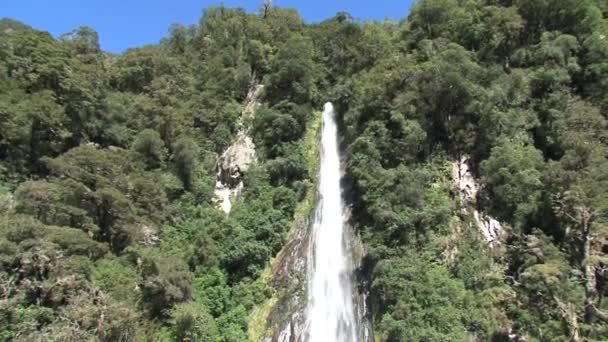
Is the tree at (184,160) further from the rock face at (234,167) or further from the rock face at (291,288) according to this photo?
the rock face at (291,288)

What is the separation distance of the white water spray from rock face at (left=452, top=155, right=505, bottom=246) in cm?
599

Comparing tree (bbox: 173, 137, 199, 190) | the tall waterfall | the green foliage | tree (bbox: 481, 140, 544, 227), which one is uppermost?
tree (bbox: 173, 137, 199, 190)

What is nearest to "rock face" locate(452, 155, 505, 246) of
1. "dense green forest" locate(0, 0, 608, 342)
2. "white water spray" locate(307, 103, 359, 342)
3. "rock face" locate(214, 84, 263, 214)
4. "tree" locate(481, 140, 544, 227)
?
"dense green forest" locate(0, 0, 608, 342)

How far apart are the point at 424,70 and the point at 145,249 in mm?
16433

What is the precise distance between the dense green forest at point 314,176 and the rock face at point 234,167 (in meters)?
0.83

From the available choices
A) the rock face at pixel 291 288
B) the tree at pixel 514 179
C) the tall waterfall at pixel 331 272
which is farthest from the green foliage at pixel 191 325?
the tree at pixel 514 179

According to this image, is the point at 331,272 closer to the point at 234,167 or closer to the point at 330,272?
the point at 330,272

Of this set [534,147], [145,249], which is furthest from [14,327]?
[534,147]

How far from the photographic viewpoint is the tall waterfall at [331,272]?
19.1 meters

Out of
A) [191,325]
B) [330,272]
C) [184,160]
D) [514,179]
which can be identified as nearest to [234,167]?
[184,160]

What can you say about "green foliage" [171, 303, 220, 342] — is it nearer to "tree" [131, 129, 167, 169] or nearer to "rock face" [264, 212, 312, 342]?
"rock face" [264, 212, 312, 342]

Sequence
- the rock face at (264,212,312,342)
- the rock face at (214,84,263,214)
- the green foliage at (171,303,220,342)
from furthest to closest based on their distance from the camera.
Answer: the rock face at (214,84,263,214)
the rock face at (264,212,312,342)
the green foliage at (171,303,220,342)

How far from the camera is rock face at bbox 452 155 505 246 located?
64.5ft

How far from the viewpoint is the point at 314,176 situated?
1009 inches
